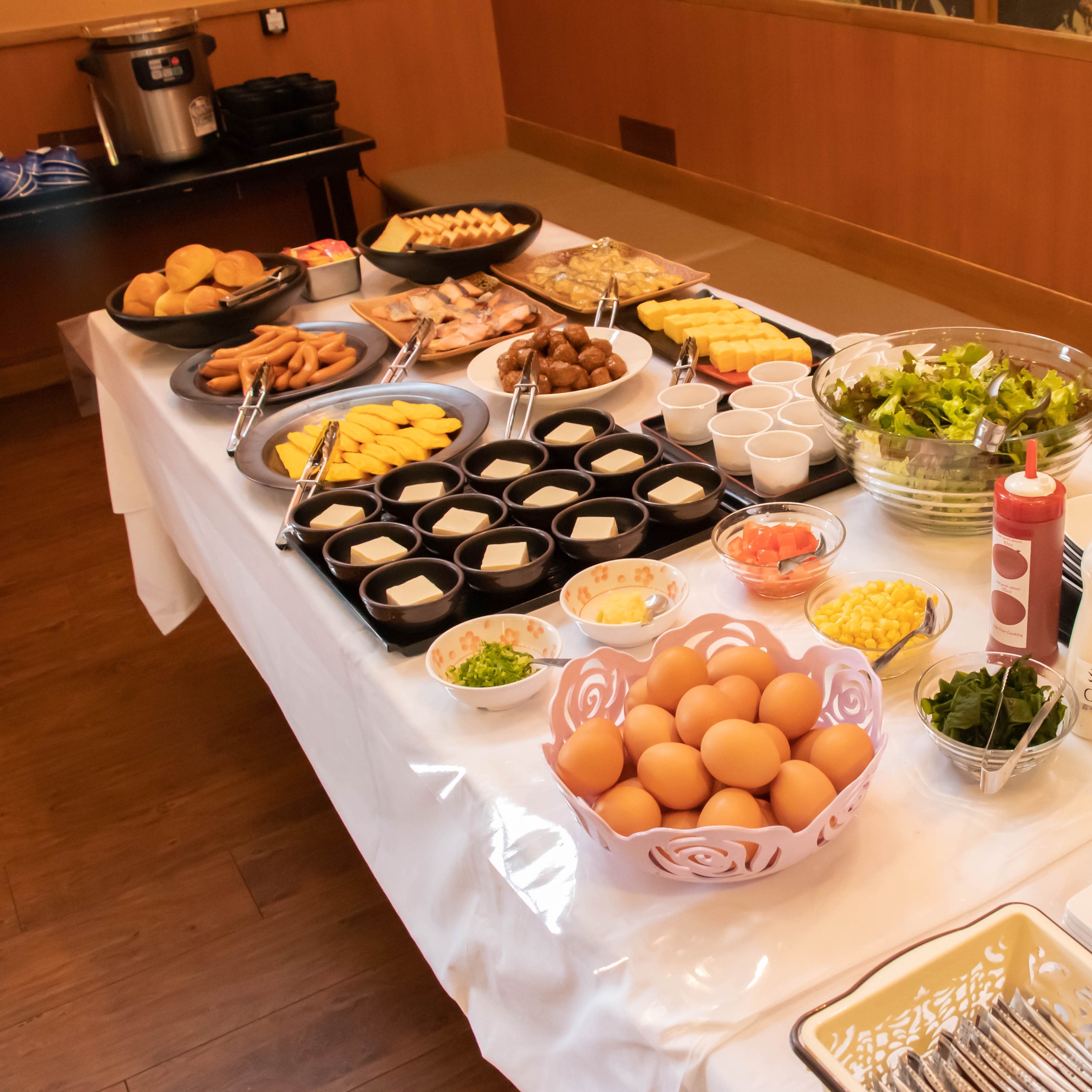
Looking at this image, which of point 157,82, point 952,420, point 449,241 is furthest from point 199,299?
point 157,82

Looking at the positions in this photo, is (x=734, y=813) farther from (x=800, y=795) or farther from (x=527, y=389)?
(x=527, y=389)

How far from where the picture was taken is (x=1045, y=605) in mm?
879

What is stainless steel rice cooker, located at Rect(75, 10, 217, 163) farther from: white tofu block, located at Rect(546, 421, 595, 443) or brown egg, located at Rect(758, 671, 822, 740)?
brown egg, located at Rect(758, 671, 822, 740)

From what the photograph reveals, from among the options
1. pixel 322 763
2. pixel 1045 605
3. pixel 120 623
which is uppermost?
pixel 1045 605

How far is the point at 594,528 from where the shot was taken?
3.85 feet

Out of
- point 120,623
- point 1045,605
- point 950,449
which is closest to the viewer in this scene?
point 1045,605

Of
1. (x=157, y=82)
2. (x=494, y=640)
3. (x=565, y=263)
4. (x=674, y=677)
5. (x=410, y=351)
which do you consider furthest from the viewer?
(x=157, y=82)

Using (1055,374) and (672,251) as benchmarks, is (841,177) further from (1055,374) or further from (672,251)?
(1055,374)

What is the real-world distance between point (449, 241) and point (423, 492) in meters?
0.96

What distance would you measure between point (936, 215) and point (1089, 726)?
2194 millimetres

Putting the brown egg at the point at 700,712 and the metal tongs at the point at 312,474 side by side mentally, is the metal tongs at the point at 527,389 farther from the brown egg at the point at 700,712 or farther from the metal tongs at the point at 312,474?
the brown egg at the point at 700,712

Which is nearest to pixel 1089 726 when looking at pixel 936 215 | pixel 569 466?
pixel 569 466

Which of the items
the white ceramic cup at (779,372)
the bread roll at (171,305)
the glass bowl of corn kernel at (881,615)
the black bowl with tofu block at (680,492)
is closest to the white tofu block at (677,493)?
the black bowl with tofu block at (680,492)

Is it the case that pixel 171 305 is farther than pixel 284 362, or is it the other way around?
pixel 171 305
